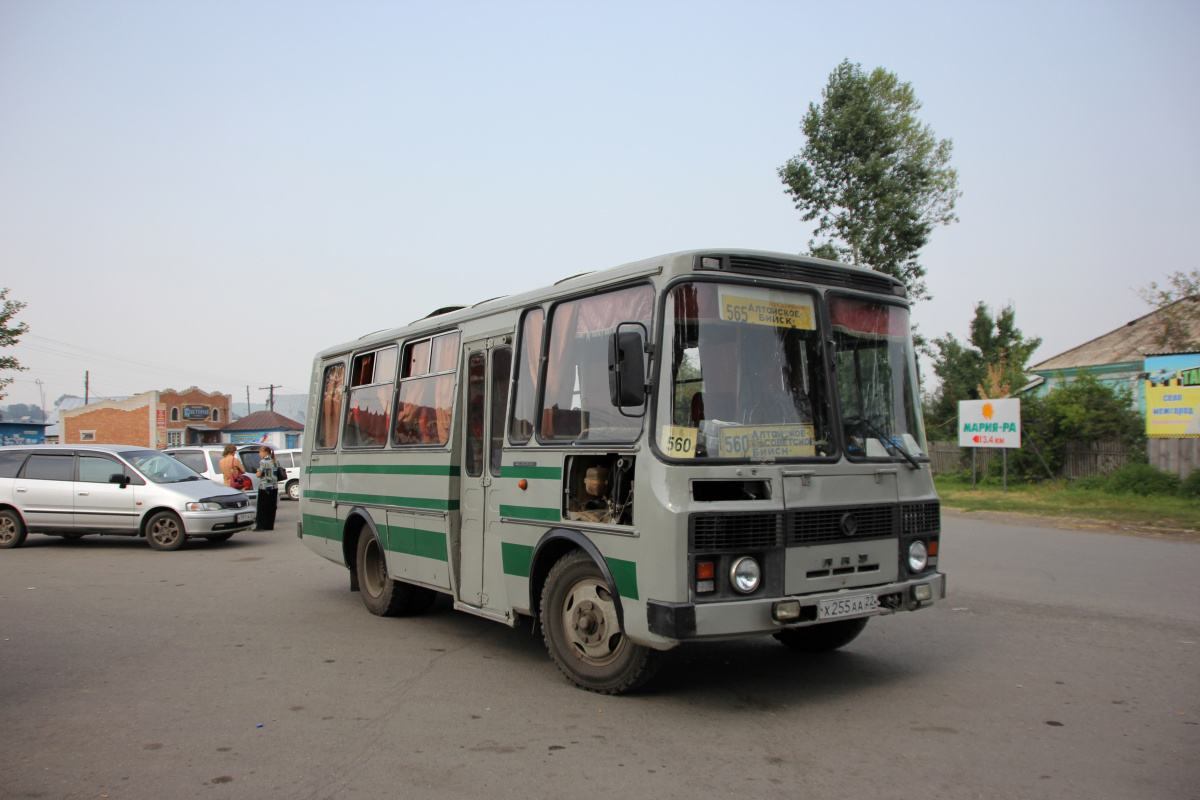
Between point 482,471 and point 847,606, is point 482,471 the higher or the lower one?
the higher one

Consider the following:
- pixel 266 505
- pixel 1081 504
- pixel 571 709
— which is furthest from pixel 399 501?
pixel 1081 504

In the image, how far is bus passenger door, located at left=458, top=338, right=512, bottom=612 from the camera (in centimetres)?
658

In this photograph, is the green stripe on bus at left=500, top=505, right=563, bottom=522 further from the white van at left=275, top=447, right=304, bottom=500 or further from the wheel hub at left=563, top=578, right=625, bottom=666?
the white van at left=275, top=447, right=304, bottom=500

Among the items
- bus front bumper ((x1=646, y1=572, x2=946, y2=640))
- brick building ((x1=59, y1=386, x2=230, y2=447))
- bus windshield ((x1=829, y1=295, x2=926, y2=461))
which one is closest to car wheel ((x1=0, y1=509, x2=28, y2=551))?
bus front bumper ((x1=646, y1=572, x2=946, y2=640))

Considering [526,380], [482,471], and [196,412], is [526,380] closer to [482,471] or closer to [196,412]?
[482,471]

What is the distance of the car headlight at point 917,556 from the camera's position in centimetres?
573

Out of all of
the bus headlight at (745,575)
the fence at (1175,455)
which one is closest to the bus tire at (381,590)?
the bus headlight at (745,575)

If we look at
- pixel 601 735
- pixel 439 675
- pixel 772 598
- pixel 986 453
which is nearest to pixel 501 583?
pixel 439 675

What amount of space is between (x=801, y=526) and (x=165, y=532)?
41.6 ft

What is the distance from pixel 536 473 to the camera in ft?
19.7

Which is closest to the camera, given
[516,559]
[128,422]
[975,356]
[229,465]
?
[516,559]

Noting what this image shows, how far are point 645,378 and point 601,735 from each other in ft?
6.72

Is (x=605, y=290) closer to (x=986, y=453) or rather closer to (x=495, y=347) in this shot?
(x=495, y=347)

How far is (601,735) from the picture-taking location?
189 inches
